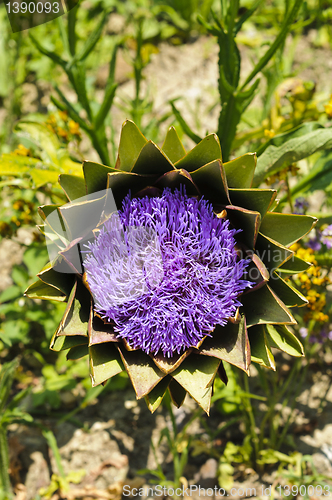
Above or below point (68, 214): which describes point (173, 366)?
below

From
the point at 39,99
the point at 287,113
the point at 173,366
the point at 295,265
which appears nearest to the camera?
the point at 173,366

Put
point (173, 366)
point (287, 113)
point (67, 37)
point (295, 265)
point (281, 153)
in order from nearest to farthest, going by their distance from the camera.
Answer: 1. point (173, 366)
2. point (295, 265)
3. point (281, 153)
4. point (67, 37)
5. point (287, 113)

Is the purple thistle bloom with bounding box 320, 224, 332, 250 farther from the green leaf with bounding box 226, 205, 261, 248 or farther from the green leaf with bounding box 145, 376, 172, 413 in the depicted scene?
the green leaf with bounding box 145, 376, 172, 413

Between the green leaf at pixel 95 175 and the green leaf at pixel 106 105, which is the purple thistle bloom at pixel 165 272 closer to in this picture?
the green leaf at pixel 95 175

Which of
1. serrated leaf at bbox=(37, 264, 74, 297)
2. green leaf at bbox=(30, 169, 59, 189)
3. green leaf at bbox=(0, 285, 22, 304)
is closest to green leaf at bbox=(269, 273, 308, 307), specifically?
serrated leaf at bbox=(37, 264, 74, 297)

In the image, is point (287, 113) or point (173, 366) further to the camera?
point (287, 113)

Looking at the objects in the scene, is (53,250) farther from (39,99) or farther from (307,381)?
(39,99)

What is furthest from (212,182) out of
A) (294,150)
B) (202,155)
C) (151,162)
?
(294,150)

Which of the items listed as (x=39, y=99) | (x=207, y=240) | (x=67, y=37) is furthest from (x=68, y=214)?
(x=39, y=99)
